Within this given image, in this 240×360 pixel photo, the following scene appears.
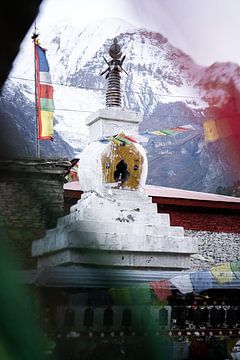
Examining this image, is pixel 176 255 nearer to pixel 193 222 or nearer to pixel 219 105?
pixel 193 222

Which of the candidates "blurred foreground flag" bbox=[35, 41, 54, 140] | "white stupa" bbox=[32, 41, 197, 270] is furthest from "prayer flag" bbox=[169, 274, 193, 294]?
"white stupa" bbox=[32, 41, 197, 270]

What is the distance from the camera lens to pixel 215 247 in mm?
6410

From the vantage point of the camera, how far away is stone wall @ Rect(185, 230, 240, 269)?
626 centimetres

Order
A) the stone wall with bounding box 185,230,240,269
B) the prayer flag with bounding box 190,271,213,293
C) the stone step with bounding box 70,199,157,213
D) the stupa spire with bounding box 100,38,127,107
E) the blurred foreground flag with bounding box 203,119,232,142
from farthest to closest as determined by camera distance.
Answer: the stone wall with bounding box 185,230,240,269 → the stone step with bounding box 70,199,157,213 → the prayer flag with bounding box 190,271,213,293 → the stupa spire with bounding box 100,38,127,107 → the blurred foreground flag with bounding box 203,119,232,142

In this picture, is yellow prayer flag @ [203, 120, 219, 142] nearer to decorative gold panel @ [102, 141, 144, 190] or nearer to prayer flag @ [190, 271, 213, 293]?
prayer flag @ [190, 271, 213, 293]

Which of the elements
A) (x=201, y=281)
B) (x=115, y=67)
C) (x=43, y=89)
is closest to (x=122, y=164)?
(x=201, y=281)

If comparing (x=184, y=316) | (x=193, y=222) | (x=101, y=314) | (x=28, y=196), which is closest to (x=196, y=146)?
(x=28, y=196)

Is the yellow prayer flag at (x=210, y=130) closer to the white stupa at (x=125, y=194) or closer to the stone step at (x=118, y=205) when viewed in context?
the white stupa at (x=125, y=194)

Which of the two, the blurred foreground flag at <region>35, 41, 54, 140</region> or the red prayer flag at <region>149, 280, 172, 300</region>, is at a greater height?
the blurred foreground flag at <region>35, 41, 54, 140</region>

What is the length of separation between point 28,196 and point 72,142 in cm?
37

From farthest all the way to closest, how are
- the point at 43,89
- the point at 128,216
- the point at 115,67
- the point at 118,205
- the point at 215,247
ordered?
1. the point at 215,247
2. the point at 118,205
3. the point at 128,216
4. the point at 115,67
5. the point at 43,89

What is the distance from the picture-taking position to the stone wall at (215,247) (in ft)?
20.5

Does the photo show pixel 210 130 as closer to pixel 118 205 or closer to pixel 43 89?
pixel 43 89

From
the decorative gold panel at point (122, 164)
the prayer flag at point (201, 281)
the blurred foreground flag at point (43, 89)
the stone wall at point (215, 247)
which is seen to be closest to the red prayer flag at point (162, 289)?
the prayer flag at point (201, 281)
